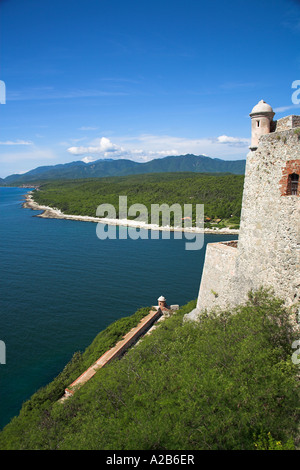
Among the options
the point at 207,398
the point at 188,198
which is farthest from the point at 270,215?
the point at 188,198

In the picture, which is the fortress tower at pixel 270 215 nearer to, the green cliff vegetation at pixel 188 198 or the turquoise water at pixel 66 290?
the turquoise water at pixel 66 290

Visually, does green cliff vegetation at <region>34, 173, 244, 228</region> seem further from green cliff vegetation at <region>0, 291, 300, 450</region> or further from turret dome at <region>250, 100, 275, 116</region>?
green cliff vegetation at <region>0, 291, 300, 450</region>

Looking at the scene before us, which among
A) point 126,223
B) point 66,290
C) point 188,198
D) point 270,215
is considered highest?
point 270,215

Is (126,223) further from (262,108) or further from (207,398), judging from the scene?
(207,398)

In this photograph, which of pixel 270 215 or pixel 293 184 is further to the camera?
pixel 270 215

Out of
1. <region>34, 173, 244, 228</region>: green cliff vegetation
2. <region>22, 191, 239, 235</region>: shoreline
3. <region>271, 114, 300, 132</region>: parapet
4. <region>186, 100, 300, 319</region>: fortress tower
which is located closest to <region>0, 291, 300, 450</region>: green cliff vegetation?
<region>186, 100, 300, 319</region>: fortress tower

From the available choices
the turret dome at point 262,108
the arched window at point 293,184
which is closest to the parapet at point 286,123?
the turret dome at point 262,108

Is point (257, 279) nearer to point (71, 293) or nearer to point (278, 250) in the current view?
point (278, 250)
